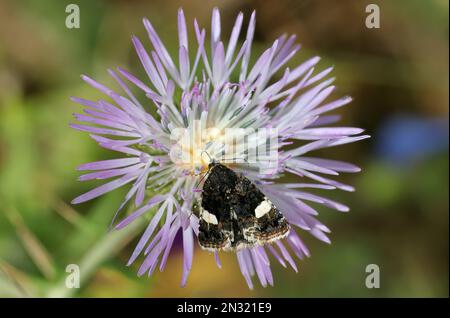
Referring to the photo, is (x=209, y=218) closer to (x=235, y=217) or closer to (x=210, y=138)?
(x=235, y=217)

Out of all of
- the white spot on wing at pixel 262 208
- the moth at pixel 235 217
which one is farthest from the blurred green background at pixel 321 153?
the white spot on wing at pixel 262 208

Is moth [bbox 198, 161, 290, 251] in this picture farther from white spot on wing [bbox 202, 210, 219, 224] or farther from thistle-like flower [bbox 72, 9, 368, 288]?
thistle-like flower [bbox 72, 9, 368, 288]

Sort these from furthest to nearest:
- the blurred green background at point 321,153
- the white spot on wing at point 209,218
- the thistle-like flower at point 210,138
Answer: the blurred green background at point 321,153 → the thistle-like flower at point 210,138 → the white spot on wing at point 209,218

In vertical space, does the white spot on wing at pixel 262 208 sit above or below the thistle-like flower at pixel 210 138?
below

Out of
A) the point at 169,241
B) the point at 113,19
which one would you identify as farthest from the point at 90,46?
the point at 169,241

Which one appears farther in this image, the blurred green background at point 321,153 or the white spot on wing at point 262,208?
the blurred green background at point 321,153

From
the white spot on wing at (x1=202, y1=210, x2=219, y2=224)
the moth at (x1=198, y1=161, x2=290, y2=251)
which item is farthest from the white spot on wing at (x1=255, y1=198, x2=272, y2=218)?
the white spot on wing at (x1=202, y1=210, x2=219, y2=224)

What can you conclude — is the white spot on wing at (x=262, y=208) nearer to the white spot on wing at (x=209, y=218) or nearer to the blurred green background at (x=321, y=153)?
the white spot on wing at (x=209, y=218)
